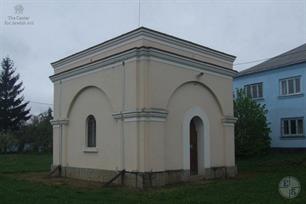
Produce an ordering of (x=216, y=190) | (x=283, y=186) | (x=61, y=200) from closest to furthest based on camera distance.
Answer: (x=283, y=186) → (x=61, y=200) → (x=216, y=190)

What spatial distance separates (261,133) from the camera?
87.1 feet

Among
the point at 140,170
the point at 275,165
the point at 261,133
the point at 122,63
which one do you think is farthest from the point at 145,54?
the point at 261,133

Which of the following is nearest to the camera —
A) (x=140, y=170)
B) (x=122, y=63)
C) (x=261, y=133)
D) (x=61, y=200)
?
(x=61, y=200)

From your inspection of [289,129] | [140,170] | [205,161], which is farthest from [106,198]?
[289,129]

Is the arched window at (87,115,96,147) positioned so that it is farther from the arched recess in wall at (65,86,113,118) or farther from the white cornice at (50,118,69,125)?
the white cornice at (50,118,69,125)

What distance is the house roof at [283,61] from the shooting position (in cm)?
2898

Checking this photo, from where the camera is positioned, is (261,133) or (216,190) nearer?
(216,190)

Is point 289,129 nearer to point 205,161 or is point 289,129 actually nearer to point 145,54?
point 205,161

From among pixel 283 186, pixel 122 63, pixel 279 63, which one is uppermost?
pixel 279 63

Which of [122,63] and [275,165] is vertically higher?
[122,63]

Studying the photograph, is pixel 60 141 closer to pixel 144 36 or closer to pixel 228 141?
pixel 144 36

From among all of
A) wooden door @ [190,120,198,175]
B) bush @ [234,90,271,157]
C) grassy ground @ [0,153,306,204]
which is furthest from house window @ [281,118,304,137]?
grassy ground @ [0,153,306,204]

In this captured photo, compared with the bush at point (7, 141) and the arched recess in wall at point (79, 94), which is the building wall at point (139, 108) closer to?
the arched recess in wall at point (79, 94)

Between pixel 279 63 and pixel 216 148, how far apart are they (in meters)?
14.4
